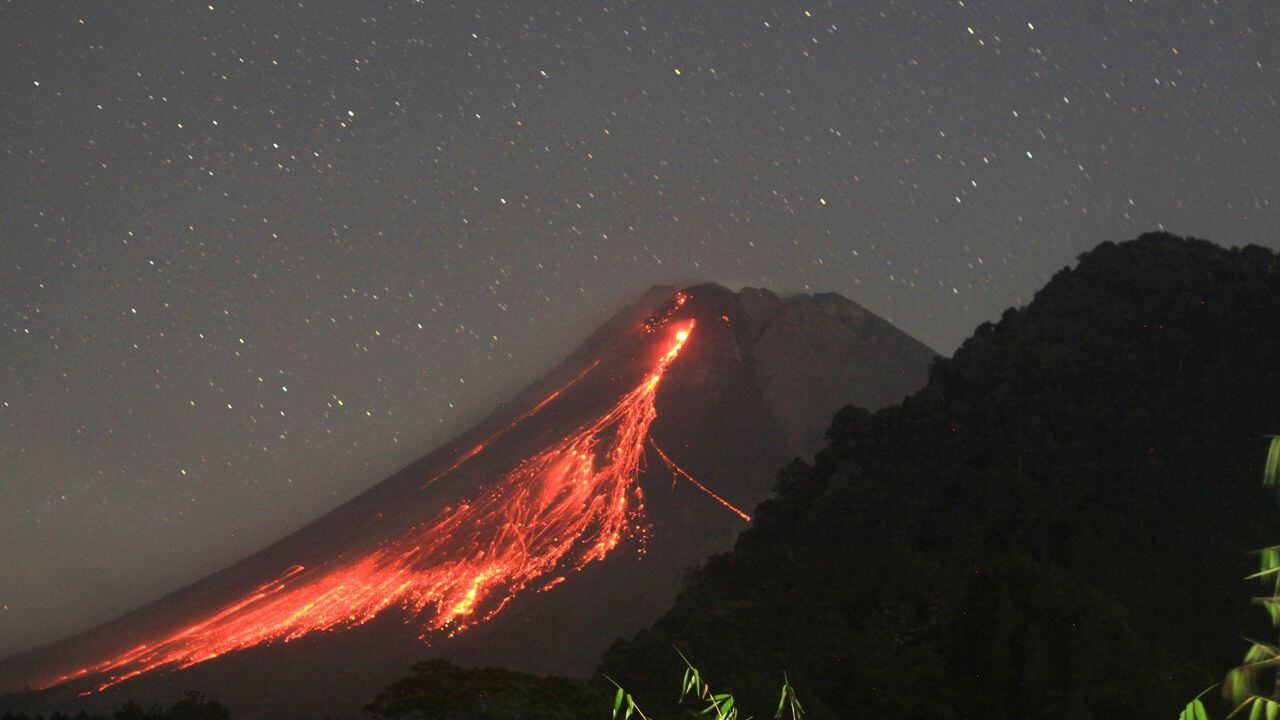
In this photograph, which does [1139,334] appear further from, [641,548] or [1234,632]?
[641,548]

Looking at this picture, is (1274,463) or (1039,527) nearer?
(1274,463)

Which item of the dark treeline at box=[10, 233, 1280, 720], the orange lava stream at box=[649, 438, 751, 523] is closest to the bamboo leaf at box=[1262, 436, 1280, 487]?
the dark treeline at box=[10, 233, 1280, 720]

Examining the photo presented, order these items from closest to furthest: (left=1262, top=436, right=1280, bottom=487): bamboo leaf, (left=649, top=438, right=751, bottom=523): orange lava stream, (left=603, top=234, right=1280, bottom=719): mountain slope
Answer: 1. (left=1262, top=436, right=1280, bottom=487): bamboo leaf
2. (left=603, top=234, right=1280, bottom=719): mountain slope
3. (left=649, top=438, right=751, bottom=523): orange lava stream

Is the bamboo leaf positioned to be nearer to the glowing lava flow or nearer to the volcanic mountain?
the volcanic mountain

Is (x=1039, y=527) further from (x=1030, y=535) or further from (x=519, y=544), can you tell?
(x=519, y=544)

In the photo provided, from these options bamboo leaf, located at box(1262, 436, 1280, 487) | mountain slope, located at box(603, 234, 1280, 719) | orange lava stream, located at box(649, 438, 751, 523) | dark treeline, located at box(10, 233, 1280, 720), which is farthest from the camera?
orange lava stream, located at box(649, 438, 751, 523)

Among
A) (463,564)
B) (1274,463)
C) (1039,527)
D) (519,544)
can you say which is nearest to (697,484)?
(519,544)

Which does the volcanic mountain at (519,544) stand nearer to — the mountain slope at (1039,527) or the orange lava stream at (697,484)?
the orange lava stream at (697,484)

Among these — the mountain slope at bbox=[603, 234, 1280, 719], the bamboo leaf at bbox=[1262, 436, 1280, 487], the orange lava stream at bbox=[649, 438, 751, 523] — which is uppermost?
the bamboo leaf at bbox=[1262, 436, 1280, 487]

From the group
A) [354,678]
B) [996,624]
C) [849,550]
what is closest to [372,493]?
[354,678]
